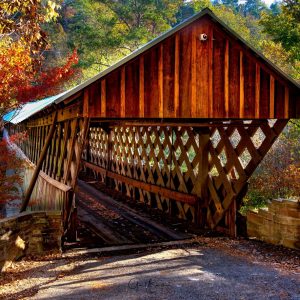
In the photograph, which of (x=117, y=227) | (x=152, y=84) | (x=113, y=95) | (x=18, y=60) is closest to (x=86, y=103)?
(x=113, y=95)

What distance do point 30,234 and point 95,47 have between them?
2427 centimetres

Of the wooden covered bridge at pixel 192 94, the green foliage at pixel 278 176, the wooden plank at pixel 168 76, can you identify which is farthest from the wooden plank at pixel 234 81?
the green foliage at pixel 278 176

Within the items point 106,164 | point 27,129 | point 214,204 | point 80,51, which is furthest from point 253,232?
point 80,51

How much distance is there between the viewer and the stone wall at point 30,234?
7711 millimetres

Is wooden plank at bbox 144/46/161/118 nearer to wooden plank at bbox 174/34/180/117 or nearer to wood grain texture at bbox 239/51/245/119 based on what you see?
wooden plank at bbox 174/34/180/117

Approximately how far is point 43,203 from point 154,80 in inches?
218

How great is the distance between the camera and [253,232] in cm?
998

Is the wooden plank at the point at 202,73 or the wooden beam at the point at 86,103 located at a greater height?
the wooden plank at the point at 202,73

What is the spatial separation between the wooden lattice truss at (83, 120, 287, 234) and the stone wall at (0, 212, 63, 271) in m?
4.36

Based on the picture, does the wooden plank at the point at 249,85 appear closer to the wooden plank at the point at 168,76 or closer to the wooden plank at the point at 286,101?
the wooden plank at the point at 286,101

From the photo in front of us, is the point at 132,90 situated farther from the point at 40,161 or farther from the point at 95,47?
the point at 95,47

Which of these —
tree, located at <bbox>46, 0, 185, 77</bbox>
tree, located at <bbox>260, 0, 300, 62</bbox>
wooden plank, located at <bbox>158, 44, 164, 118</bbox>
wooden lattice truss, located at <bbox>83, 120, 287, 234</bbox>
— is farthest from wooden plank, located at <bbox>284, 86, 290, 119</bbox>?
tree, located at <bbox>46, 0, 185, 77</bbox>

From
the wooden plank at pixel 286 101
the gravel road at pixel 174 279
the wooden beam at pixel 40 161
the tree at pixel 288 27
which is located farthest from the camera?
the tree at pixel 288 27

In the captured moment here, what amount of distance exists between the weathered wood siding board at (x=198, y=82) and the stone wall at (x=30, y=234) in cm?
243
